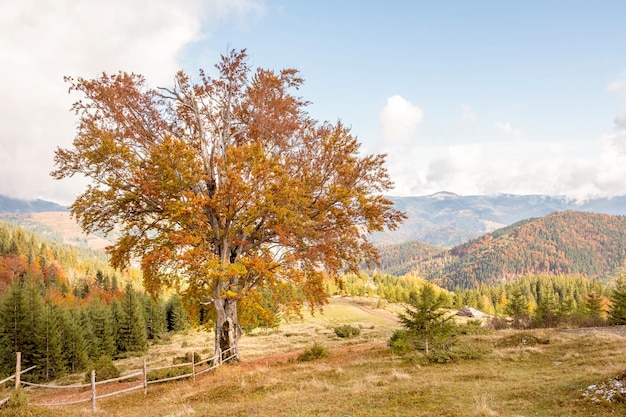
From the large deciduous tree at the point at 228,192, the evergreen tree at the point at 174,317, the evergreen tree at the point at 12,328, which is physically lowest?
→ the evergreen tree at the point at 174,317

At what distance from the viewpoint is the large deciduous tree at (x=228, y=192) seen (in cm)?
1716

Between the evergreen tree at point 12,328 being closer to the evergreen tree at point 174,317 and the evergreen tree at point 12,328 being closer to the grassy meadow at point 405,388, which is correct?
the evergreen tree at point 174,317

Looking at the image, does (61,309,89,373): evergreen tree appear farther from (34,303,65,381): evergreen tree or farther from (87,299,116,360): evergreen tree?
(34,303,65,381): evergreen tree

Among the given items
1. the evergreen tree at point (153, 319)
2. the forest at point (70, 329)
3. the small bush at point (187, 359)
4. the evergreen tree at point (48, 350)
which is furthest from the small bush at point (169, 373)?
the evergreen tree at point (153, 319)

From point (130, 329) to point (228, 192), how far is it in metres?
60.4

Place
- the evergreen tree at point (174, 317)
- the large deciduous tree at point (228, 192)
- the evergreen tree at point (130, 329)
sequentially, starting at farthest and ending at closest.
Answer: the evergreen tree at point (174, 317), the evergreen tree at point (130, 329), the large deciduous tree at point (228, 192)

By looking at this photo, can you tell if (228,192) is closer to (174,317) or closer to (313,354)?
(313,354)

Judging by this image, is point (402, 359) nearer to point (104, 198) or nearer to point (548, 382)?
point (548, 382)

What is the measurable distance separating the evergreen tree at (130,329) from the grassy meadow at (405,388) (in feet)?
179

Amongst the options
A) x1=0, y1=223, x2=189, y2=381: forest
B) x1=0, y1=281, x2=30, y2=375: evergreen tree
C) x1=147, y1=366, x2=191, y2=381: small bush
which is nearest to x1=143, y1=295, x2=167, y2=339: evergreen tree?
x1=0, y1=223, x2=189, y2=381: forest

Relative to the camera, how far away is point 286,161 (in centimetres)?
2058

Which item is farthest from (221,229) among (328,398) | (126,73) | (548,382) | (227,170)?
(548,382)

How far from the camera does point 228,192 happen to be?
56.5 feet

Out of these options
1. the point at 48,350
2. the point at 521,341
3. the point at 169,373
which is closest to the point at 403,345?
the point at 521,341
